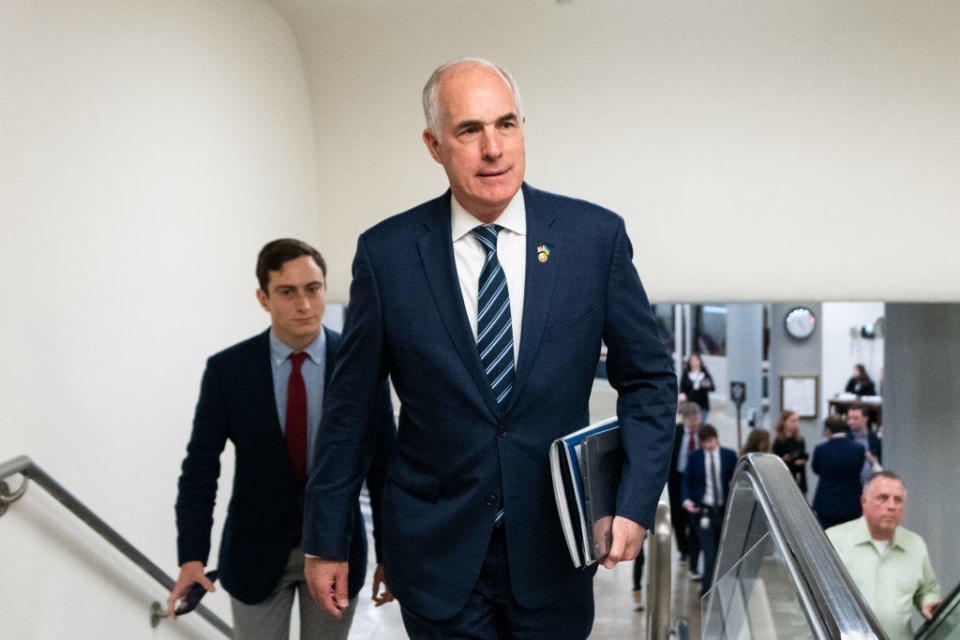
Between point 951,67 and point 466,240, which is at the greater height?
point 951,67

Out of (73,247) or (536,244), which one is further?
(73,247)

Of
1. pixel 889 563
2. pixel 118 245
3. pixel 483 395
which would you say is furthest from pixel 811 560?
pixel 889 563

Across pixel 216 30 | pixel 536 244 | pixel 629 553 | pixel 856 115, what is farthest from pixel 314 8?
pixel 629 553

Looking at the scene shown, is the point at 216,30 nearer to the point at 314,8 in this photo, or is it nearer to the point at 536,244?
the point at 314,8

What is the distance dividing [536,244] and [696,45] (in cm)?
381

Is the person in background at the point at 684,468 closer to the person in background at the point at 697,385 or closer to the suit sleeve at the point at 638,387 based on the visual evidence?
the person in background at the point at 697,385

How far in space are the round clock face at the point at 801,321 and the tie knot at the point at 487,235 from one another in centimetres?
1449

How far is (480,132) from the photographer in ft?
6.41

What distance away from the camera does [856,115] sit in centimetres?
541

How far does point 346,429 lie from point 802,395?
1485 centimetres

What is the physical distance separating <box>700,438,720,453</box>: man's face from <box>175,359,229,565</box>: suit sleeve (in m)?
6.12

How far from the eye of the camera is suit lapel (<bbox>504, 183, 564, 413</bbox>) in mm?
1952

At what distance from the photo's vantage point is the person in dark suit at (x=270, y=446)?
2.84m

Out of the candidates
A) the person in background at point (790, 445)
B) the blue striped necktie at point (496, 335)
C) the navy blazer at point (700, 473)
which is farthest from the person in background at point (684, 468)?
the blue striped necktie at point (496, 335)
